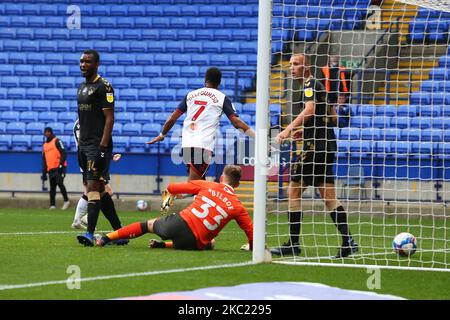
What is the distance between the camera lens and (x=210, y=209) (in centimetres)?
947

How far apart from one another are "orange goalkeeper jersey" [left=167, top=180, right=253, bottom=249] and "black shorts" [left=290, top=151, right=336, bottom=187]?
2.24 ft

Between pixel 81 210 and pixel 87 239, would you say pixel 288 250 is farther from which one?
pixel 81 210

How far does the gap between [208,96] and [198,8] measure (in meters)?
17.2

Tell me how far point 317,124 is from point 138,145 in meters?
13.5

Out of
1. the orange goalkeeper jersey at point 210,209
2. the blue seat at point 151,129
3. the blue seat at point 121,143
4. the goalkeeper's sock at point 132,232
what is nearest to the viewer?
the orange goalkeeper jersey at point 210,209

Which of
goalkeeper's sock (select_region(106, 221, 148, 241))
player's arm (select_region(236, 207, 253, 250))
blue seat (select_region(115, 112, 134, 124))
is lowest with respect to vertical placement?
goalkeeper's sock (select_region(106, 221, 148, 241))

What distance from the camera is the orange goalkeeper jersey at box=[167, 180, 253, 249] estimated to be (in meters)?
9.48

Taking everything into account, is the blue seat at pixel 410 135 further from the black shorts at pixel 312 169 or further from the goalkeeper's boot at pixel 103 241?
the goalkeeper's boot at pixel 103 241

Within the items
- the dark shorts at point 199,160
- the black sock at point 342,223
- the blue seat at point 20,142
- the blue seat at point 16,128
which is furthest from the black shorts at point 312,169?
the blue seat at point 16,128

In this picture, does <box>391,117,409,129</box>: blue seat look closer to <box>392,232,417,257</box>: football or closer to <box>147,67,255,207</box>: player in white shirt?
<box>147,67,255,207</box>: player in white shirt

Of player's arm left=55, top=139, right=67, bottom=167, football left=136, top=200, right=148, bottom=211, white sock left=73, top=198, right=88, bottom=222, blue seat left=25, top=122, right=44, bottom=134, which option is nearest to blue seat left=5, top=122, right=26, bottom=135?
blue seat left=25, top=122, right=44, bottom=134

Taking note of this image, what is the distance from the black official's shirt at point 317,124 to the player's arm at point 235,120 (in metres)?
0.91

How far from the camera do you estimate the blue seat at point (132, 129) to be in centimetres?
2342
